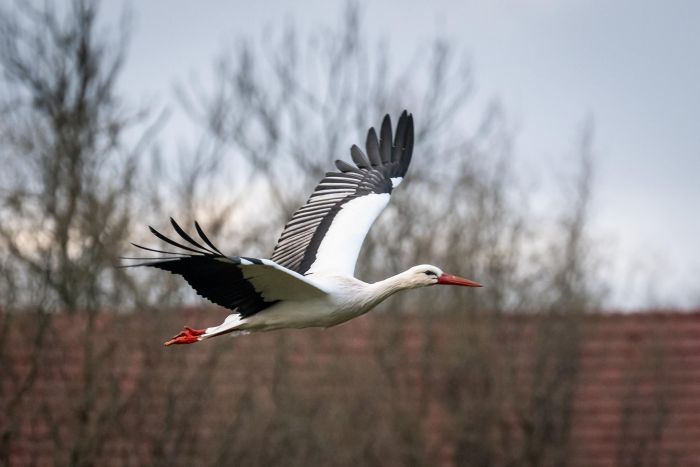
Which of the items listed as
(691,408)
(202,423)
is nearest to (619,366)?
(691,408)

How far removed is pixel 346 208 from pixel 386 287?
5.70ft

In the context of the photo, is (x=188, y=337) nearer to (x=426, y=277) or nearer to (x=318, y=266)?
(x=318, y=266)

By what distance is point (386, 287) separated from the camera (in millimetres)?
12750

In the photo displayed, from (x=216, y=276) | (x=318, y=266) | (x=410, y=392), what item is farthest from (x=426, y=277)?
(x=410, y=392)

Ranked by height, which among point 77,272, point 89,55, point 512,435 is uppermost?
point 89,55

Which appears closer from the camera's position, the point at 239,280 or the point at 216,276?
the point at 216,276

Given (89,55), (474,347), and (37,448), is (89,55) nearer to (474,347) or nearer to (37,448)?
(37,448)

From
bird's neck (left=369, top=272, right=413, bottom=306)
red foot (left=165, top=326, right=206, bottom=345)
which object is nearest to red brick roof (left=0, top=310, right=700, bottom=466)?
red foot (left=165, top=326, right=206, bottom=345)

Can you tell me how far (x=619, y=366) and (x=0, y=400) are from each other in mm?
9731

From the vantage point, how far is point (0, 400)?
22.5 metres

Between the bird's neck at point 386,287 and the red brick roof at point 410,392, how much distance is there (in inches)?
415

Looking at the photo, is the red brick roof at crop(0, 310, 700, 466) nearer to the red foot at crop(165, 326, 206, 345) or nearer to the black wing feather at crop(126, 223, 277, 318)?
the red foot at crop(165, 326, 206, 345)

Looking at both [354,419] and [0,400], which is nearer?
[0,400]

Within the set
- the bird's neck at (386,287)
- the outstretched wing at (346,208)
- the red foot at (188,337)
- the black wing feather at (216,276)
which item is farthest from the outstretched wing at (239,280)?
the outstretched wing at (346,208)
